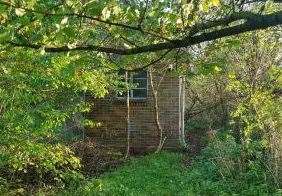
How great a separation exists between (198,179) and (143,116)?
6.83 meters

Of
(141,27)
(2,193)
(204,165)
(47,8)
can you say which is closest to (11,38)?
(47,8)

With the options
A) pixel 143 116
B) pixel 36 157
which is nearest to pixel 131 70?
pixel 36 157

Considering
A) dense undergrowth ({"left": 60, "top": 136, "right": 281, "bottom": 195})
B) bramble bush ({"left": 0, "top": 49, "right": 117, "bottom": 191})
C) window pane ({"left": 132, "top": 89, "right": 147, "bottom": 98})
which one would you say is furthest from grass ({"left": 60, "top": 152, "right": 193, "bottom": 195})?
window pane ({"left": 132, "top": 89, "right": 147, "bottom": 98})

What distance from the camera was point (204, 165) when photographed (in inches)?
612

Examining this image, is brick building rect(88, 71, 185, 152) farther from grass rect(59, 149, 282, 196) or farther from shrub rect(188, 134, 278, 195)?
shrub rect(188, 134, 278, 195)

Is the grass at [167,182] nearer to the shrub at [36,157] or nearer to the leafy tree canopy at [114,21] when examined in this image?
the shrub at [36,157]

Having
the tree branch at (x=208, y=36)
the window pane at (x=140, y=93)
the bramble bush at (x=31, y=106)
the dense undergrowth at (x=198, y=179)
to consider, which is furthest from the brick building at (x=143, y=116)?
the tree branch at (x=208, y=36)

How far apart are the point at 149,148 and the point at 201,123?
246 inches

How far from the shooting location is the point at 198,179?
14.0 meters

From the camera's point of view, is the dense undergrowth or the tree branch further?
the dense undergrowth

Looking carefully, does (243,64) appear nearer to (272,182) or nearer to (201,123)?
(272,182)

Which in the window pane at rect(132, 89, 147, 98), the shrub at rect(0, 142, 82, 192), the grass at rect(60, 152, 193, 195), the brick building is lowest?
the grass at rect(60, 152, 193, 195)

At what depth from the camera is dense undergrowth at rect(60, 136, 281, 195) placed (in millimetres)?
12359

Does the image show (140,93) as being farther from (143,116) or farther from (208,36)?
(208,36)
